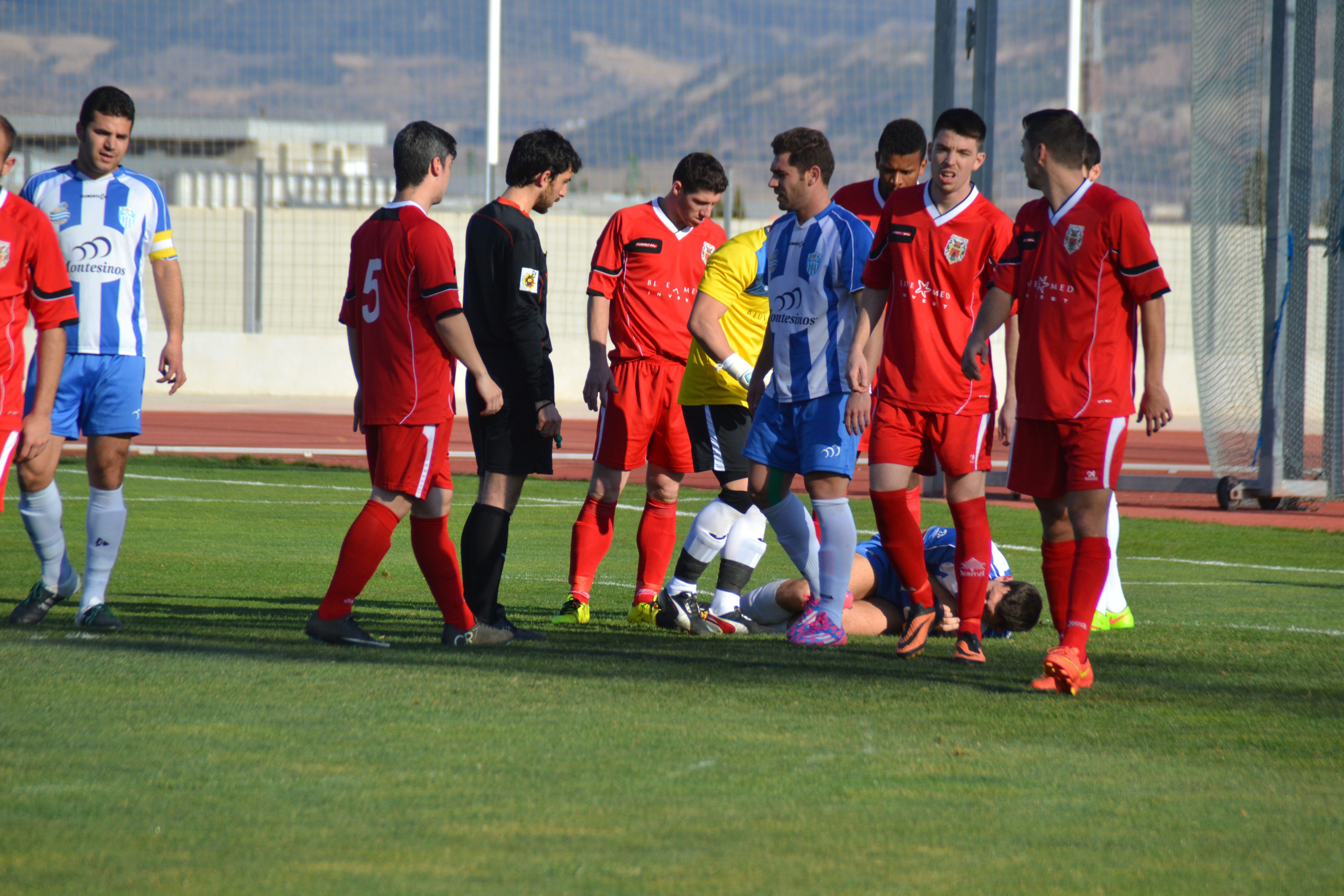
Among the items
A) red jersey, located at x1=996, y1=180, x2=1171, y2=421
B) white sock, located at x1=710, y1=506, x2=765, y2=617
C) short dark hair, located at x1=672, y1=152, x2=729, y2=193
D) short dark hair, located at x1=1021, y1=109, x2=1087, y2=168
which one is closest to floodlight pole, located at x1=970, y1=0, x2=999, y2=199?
short dark hair, located at x1=672, y1=152, x2=729, y2=193

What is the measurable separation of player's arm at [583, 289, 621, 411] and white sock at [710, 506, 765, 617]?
845mm

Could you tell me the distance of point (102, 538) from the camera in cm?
573

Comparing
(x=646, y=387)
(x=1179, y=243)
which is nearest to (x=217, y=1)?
(x=1179, y=243)

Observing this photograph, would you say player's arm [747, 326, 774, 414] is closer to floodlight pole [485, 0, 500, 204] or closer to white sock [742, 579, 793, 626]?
white sock [742, 579, 793, 626]

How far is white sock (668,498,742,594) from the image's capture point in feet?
20.6

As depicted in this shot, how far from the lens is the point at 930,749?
3.86 m

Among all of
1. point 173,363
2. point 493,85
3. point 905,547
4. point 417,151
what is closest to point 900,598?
point 905,547

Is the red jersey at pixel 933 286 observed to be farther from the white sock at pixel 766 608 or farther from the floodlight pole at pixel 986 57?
the floodlight pole at pixel 986 57

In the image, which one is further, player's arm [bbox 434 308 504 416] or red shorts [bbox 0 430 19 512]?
player's arm [bbox 434 308 504 416]

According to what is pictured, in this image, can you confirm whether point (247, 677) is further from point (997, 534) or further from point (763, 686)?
point (997, 534)

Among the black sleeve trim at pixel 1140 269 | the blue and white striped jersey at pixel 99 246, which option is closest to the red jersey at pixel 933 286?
the black sleeve trim at pixel 1140 269

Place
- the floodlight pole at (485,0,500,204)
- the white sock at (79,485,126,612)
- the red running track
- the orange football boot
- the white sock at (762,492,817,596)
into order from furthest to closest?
the floodlight pole at (485,0,500,204)
the red running track
the white sock at (762,492,817,596)
the white sock at (79,485,126,612)
the orange football boot

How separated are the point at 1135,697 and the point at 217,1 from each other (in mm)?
23499

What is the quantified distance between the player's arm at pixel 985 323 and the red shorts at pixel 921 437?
346 millimetres
